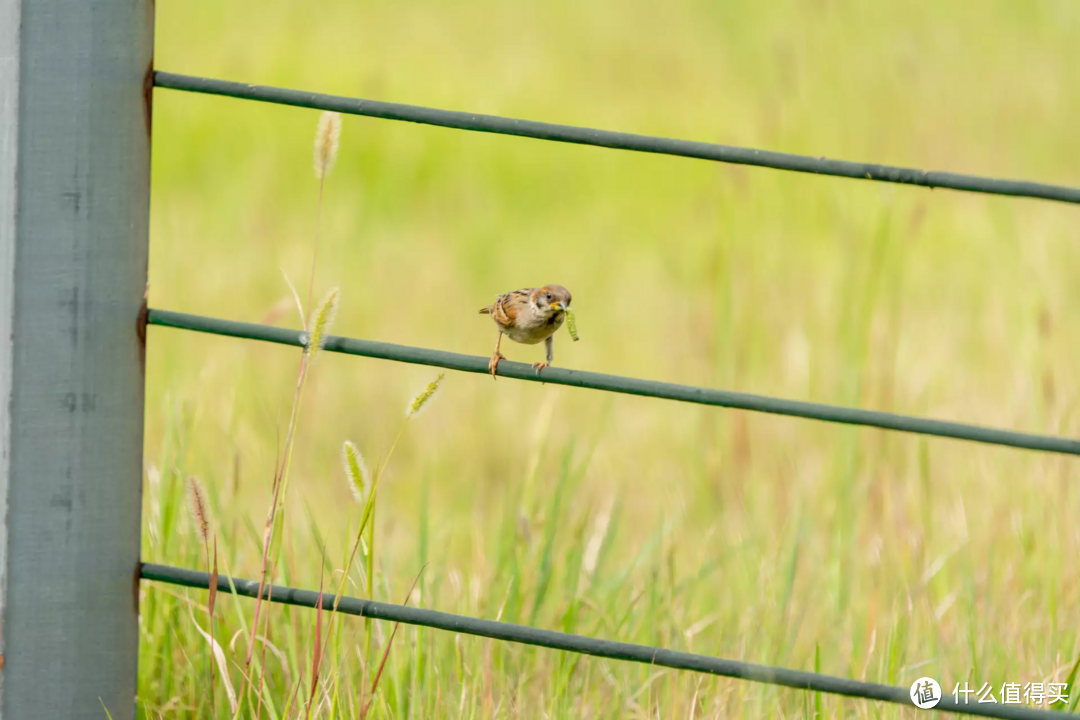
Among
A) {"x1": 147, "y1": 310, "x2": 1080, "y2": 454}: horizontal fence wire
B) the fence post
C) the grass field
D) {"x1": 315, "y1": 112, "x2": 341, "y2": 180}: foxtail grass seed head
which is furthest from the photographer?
the grass field

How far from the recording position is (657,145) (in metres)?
1.92

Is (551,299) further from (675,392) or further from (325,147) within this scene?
(675,392)

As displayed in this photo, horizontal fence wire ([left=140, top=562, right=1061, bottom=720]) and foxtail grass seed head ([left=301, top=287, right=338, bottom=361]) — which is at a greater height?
foxtail grass seed head ([left=301, top=287, right=338, bottom=361])

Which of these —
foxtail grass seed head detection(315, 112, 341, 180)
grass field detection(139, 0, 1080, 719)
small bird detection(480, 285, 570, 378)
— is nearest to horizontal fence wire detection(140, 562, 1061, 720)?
grass field detection(139, 0, 1080, 719)

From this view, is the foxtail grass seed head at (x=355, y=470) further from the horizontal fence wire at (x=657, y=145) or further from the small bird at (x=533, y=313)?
the small bird at (x=533, y=313)

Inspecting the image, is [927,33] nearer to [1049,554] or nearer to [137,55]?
[1049,554]

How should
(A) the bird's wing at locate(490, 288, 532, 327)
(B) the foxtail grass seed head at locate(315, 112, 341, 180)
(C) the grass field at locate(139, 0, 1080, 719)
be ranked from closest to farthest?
(B) the foxtail grass seed head at locate(315, 112, 341, 180) < (C) the grass field at locate(139, 0, 1080, 719) < (A) the bird's wing at locate(490, 288, 532, 327)

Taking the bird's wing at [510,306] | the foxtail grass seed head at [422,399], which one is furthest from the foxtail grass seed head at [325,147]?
the bird's wing at [510,306]

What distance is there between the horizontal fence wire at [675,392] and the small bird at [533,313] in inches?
32.3

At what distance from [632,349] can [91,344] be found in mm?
3622

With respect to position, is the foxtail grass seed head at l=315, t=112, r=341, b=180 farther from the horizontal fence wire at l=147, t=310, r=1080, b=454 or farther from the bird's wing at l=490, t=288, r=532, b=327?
the bird's wing at l=490, t=288, r=532, b=327

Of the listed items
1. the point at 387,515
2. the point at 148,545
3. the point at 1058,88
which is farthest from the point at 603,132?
the point at 1058,88

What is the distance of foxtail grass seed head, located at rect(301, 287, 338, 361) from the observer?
196 cm

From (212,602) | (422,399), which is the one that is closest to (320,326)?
(422,399)
